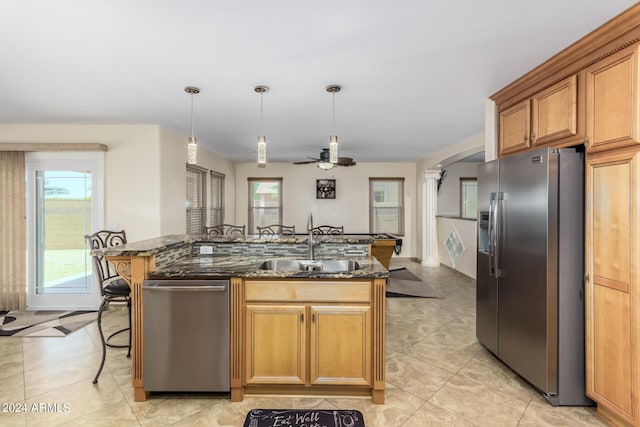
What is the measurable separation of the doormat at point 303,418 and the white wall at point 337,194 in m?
5.99

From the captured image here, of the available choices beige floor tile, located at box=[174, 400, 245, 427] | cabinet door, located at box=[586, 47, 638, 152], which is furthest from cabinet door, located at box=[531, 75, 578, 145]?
beige floor tile, located at box=[174, 400, 245, 427]

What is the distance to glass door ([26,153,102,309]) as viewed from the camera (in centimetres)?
418

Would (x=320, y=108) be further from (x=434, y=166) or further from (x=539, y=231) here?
(x=434, y=166)

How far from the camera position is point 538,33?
204 cm

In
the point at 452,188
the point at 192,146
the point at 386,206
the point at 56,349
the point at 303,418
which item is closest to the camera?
the point at 303,418

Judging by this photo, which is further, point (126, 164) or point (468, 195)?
point (468, 195)

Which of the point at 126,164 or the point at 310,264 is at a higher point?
the point at 126,164

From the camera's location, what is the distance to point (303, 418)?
2.03m

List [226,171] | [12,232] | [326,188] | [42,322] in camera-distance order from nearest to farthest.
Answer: [42,322] → [12,232] → [226,171] → [326,188]

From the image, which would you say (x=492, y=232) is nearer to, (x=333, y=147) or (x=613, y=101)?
(x=613, y=101)

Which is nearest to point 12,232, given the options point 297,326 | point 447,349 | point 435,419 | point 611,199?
point 297,326

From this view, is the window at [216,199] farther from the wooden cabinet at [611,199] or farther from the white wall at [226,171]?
the wooden cabinet at [611,199]

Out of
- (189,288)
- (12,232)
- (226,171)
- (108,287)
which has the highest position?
(226,171)

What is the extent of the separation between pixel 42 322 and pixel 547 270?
→ 515 centimetres
